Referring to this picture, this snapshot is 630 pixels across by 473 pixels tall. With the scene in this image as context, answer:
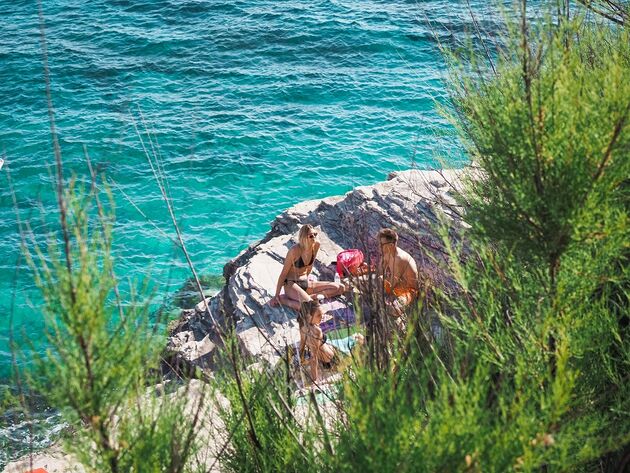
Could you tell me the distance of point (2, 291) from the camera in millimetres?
13070

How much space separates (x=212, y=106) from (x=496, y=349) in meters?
14.2

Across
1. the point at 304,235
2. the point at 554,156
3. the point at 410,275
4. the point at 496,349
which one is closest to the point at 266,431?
the point at 496,349

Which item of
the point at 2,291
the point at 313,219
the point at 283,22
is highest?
the point at 283,22

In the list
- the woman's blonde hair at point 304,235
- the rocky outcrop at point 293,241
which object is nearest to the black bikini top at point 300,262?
the woman's blonde hair at point 304,235

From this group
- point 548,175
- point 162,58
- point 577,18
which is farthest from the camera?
point 162,58

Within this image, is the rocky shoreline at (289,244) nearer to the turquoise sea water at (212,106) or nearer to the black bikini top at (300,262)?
the black bikini top at (300,262)

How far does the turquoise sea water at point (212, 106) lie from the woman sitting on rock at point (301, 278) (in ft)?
11.3

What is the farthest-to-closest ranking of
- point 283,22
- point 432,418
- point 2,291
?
point 283,22, point 2,291, point 432,418

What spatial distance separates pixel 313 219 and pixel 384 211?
1235mm

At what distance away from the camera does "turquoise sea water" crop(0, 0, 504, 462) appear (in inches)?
571

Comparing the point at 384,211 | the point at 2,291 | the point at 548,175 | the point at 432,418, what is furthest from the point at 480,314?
the point at 2,291

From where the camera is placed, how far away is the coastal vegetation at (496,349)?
341 cm

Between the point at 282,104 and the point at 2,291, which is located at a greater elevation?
the point at 282,104

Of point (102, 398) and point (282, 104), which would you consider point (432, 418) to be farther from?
point (282, 104)
